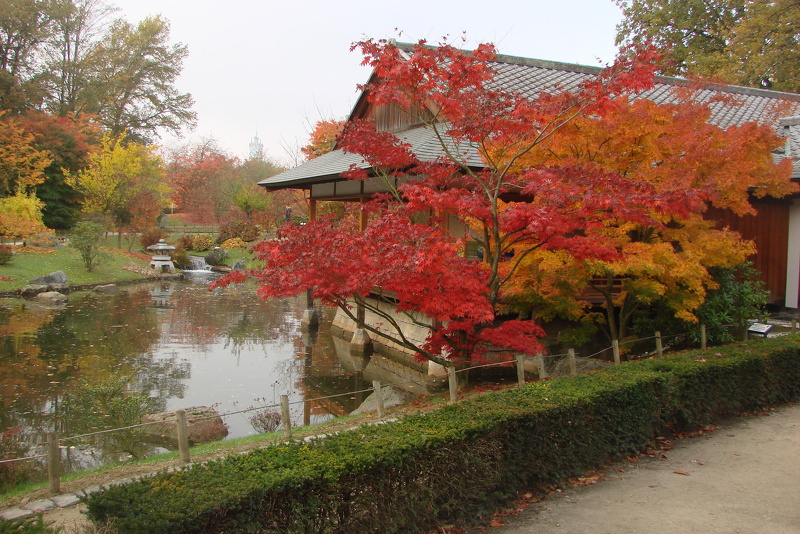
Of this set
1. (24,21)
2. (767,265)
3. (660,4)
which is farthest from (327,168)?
(24,21)

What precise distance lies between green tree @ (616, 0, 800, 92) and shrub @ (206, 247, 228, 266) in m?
22.6

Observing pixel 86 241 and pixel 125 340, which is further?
pixel 86 241

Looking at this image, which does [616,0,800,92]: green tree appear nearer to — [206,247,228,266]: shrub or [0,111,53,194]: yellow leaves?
[206,247,228,266]: shrub

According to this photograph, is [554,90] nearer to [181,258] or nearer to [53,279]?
[53,279]

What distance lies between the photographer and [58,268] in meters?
23.8

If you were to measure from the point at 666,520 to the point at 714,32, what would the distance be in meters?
26.1

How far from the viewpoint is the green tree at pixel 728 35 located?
65.5 feet

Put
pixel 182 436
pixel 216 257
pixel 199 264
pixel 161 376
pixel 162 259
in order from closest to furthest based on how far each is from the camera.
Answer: pixel 182 436 → pixel 161 376 → pixel 162 259 → pixel 199 264 → pixel 216 257

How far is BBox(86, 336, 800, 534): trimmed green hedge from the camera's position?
3.58 m

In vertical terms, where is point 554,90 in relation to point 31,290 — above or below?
above

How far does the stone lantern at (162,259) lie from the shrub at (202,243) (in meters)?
3.96

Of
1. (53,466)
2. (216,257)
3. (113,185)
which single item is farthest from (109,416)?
(113,185)

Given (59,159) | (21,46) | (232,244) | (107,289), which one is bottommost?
(107,289)

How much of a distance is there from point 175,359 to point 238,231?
79.4 ft
